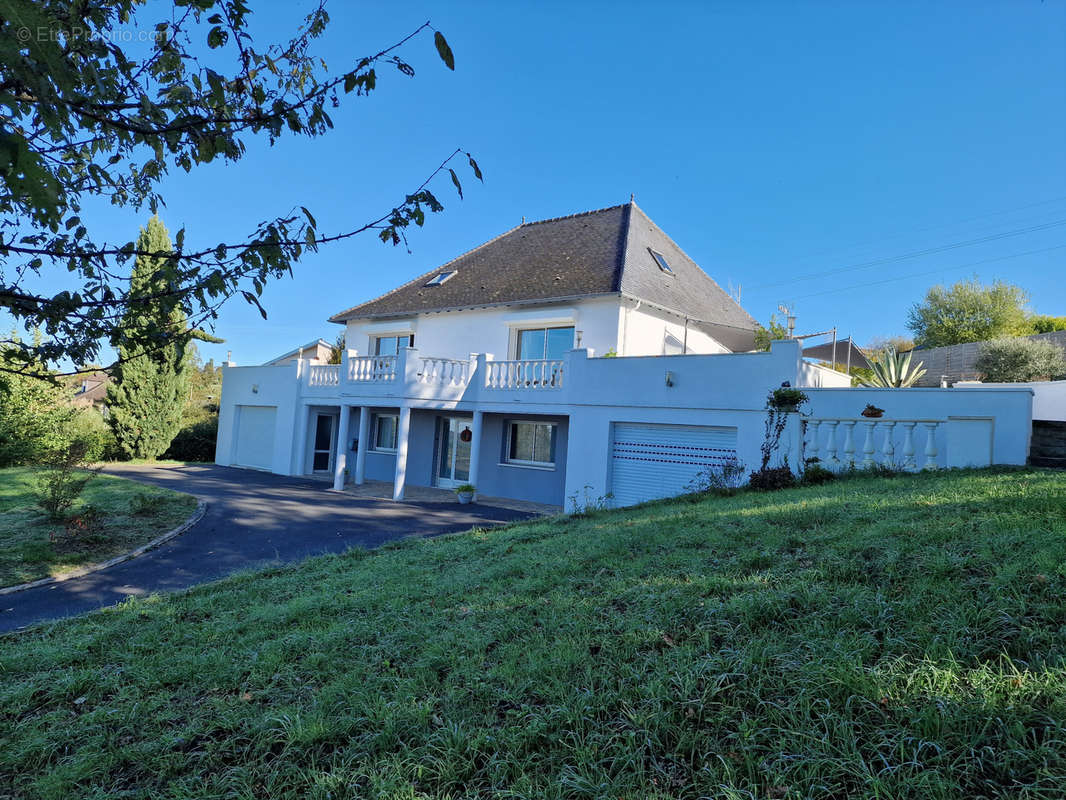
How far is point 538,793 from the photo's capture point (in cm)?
227

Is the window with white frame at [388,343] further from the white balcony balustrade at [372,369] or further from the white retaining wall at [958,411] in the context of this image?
the white retaining wall at [958,411]

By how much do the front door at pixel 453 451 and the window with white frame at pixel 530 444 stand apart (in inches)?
70.2

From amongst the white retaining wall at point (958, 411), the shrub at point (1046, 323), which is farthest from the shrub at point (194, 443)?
the shrub at point (1046, 323)

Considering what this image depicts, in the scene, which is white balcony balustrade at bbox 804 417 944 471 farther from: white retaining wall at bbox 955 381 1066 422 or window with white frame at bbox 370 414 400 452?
window with white frame at bbox 370 414 400 452

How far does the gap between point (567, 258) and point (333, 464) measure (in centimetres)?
1184

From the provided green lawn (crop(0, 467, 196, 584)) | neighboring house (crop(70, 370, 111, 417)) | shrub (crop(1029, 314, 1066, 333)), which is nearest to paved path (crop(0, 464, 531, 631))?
green lawn (crop(0, 467, 196, 584))

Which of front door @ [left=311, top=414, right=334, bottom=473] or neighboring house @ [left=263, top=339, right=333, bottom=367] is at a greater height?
neighboring house @ [left=263, top=339, right=333, bottom=367]

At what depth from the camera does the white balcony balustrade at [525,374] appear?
1566 centimetres

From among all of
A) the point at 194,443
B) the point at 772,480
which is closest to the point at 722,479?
the point at 772,480

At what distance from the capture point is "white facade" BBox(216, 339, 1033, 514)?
9094 mm

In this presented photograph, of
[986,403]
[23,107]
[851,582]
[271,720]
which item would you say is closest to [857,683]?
[851,582]

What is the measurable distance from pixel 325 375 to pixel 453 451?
5.70 meters

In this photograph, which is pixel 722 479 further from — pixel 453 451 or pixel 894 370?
pixel 453 451

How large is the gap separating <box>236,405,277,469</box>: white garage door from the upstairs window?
36.1 feet
